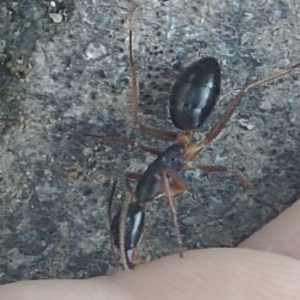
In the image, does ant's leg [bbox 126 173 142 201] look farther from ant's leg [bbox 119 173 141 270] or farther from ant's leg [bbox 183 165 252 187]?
ant's leg [bbox 183 165 252 187]

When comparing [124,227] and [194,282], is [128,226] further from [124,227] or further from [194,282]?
[194,282]

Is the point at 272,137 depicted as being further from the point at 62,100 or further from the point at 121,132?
the point at 62,100

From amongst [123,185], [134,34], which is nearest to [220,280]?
[123,185]

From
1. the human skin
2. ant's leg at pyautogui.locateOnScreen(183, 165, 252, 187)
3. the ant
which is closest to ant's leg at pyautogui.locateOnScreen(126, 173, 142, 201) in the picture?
the ant

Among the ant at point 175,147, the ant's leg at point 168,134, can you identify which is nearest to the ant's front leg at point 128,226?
the ant at point 175,147

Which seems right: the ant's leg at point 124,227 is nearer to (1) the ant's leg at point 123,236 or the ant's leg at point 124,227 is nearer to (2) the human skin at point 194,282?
(1) the ant's leg at point 123,236

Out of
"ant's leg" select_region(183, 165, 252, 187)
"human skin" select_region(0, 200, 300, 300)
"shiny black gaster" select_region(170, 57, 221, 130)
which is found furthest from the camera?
"ant's leg" select_region(183, 165, 252, 187)
